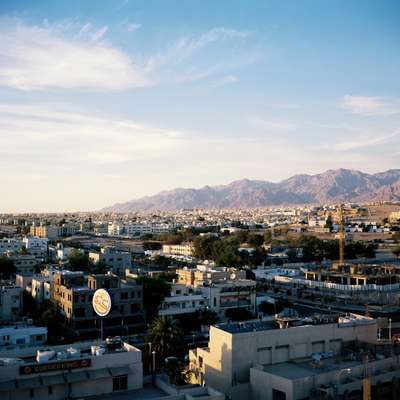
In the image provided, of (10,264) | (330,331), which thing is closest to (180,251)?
(10,264)

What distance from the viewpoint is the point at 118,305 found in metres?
36.9

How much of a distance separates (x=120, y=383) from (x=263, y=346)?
5066 mm

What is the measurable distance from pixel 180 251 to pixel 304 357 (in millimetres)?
71535

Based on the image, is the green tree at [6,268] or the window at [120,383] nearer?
the window at [120,383]

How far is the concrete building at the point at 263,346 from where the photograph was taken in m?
18.6

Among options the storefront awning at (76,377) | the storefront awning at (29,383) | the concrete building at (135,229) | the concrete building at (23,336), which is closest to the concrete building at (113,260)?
the concrete building at (23,336)

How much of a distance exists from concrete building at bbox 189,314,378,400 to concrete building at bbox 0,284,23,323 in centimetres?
2234

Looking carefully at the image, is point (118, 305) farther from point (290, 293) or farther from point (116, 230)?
point (116, 230)

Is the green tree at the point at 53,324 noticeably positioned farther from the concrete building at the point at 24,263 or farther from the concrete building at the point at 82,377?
the concrete building at the point at 24,263

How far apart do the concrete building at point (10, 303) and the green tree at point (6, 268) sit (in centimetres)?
1348

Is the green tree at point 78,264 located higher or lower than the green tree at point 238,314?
higher

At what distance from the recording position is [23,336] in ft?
104

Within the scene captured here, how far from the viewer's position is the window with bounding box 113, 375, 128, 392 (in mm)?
16589

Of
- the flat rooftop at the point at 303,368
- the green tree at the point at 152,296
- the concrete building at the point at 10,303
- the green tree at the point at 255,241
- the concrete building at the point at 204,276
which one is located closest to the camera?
the flat rooftop at the point at 303,368
